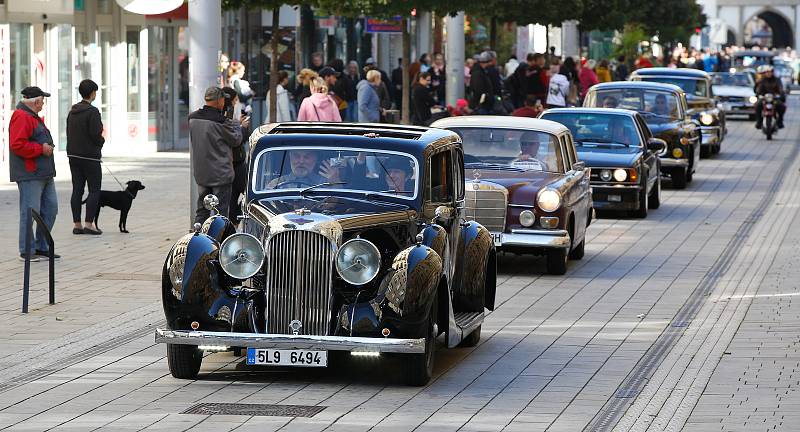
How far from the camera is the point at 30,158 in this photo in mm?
16344

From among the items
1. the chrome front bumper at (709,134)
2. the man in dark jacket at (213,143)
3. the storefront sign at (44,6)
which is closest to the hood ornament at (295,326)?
the man in dark jacket at (213,143)

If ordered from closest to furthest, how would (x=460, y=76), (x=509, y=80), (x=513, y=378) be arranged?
(x=513, y=378)
(x=460, y=76)
(x=509, y=80)

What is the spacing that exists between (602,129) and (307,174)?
1234 centimetres

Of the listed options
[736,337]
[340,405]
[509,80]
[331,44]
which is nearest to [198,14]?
[736,337]

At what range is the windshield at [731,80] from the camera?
51094 millimetres

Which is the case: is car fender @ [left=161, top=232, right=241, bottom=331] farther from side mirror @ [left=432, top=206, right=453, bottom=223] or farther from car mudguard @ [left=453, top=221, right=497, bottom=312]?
car mudguard @ [left=453, top=221, right=497, bottom=312]

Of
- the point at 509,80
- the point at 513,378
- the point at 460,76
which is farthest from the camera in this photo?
the point at 509,80

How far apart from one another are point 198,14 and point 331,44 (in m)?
30.1

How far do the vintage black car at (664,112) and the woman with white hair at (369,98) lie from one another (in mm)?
3360

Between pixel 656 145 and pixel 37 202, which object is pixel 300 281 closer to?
pixel 37 202

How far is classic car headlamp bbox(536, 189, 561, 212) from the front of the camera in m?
16.4

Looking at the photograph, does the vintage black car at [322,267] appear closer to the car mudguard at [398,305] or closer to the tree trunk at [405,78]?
the car mudguard at [398,305]

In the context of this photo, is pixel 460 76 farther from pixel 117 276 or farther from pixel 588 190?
pixel 117 276

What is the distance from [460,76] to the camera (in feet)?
109
